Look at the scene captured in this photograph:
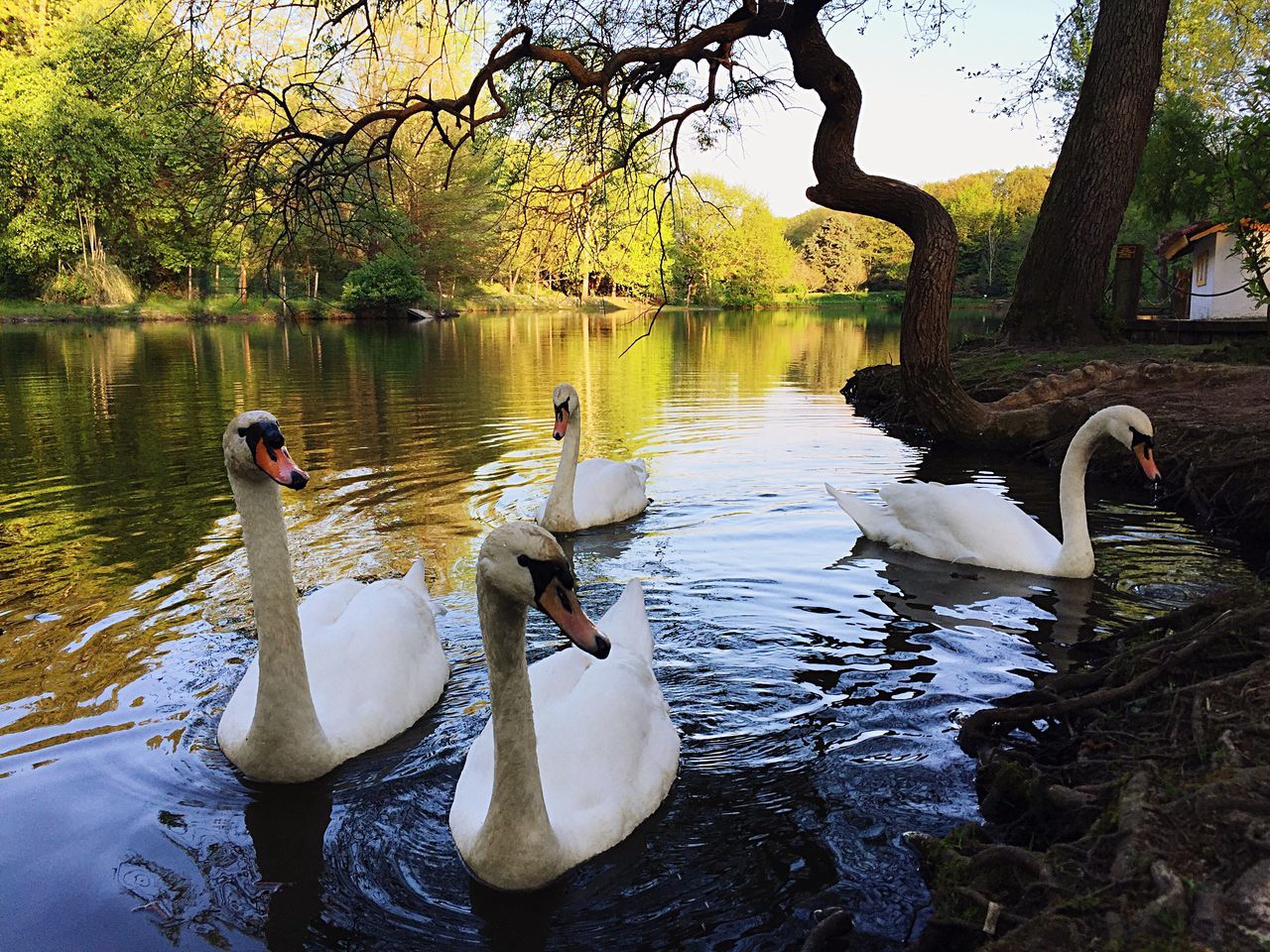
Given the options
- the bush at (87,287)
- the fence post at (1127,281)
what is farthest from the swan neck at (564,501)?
the bush at (87,287)

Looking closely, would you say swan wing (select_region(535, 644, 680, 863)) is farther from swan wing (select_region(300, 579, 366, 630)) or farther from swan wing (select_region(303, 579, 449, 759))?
swan wing (select_region(300, 579, 366, 630))

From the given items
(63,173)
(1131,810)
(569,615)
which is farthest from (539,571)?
(63,173)

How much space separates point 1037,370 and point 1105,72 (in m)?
4.94

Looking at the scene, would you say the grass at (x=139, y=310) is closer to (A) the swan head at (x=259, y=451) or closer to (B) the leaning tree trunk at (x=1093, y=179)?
(B) the leaning tree trunk at (x=1093, y=179)

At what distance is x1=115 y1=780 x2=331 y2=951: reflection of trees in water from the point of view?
3.70 m

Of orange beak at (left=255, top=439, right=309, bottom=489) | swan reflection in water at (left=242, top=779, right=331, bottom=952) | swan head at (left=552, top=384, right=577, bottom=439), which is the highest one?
orange beak at (left=255, top=439, right=309, bottom=489)

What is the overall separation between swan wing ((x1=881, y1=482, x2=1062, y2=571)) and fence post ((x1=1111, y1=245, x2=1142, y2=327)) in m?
12.4

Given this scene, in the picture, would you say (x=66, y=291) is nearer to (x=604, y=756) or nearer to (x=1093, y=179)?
(x=1093, y=179)

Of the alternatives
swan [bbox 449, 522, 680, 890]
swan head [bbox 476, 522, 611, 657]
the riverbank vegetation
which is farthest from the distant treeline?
swan head [bbox 476, 522, 611, 657]

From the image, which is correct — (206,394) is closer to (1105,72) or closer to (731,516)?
(731,516)

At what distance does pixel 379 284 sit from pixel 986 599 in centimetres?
5534

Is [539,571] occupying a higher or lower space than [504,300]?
lower

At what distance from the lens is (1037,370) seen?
14.4 metres

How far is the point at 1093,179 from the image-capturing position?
15.4m
